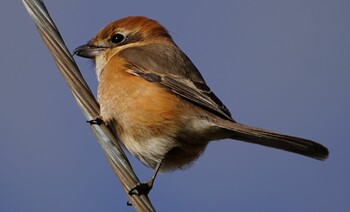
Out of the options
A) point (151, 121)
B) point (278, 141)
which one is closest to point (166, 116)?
point (151, 121)

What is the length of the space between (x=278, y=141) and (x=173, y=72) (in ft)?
3.37

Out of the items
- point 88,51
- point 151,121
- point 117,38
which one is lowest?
point 151,121

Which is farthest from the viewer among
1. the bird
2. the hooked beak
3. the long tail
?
the hooked beak

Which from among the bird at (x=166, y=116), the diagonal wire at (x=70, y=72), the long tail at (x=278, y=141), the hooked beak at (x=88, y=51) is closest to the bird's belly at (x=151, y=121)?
the bird at (x=166, y=116)

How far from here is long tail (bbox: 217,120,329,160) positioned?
3863mm

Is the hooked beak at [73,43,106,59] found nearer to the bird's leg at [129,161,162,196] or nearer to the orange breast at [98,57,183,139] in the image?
the orange breast at [98,57,183,139]

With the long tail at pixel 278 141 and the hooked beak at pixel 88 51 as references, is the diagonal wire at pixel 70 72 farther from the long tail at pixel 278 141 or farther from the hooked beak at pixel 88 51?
the hooked beak at pixel 88 51

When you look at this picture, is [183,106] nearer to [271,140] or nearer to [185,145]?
[185,145]

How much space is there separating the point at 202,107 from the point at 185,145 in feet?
0.92

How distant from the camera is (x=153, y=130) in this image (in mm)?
4230

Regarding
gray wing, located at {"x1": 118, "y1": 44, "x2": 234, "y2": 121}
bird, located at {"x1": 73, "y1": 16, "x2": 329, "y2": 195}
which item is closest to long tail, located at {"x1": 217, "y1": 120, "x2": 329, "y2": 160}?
bird, located at {"x1": 73, "y1": 16, "x2": 329, "y2": 195}

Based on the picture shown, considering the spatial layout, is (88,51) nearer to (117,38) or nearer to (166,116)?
(117,38)

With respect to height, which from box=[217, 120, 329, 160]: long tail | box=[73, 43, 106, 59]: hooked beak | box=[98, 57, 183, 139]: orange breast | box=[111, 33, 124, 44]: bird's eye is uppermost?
box=[111, 33, 124, 44]: bird's eye

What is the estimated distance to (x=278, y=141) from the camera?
3967 mm
